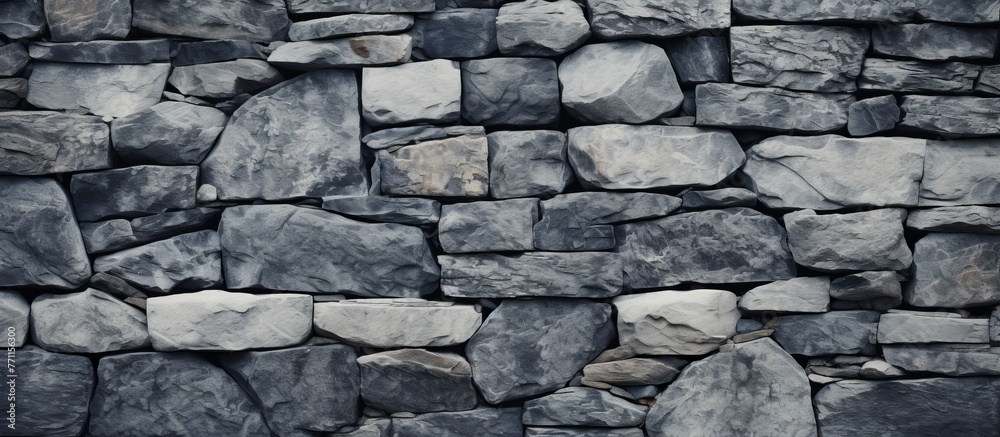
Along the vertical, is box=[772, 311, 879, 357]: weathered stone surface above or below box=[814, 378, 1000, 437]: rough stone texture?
above

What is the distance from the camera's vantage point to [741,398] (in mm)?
2658

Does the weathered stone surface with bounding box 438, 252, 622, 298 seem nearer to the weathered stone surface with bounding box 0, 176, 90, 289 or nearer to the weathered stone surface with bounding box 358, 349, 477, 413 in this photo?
the weathered stone surface with bounding box 358, 349, 477, 413

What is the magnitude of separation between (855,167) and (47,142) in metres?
2.88

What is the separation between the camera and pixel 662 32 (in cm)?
261

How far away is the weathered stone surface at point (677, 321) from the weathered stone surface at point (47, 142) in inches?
78.4

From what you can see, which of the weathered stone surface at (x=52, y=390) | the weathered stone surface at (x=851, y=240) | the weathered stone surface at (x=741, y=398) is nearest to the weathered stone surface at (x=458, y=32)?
the weathered stone surface at (x=851, y=240)

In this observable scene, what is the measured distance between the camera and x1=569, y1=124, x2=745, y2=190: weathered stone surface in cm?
262

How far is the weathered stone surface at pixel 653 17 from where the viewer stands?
260cm

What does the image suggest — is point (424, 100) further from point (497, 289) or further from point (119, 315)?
point (119, 315)

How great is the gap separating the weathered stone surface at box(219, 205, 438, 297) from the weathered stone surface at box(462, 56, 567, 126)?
1.68 ft

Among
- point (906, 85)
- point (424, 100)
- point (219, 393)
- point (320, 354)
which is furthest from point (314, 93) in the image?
point (906, 85)

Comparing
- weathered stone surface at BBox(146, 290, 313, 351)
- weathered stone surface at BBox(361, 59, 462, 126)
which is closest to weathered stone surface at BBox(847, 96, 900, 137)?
weathered stone surface at BBox(361, 59, 462, 126)

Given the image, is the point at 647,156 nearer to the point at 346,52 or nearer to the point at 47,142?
the point at 346,52

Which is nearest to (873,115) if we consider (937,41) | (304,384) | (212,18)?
(937,41)
